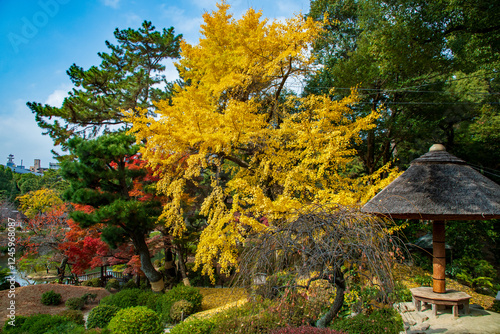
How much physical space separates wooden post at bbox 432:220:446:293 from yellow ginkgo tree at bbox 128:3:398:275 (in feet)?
4.75

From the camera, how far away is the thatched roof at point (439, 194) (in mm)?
5605

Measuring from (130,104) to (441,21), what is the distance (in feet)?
38.7

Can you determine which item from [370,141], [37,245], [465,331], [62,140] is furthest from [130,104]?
[465,331]

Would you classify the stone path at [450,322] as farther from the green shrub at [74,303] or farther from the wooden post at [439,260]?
the green shrub at [74,303]

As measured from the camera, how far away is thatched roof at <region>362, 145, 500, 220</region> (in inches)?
221

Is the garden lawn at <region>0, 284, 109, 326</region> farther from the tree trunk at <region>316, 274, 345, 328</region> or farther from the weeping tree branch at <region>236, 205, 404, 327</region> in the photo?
the tree trunk at <region>316, 274, 345, 328</region>

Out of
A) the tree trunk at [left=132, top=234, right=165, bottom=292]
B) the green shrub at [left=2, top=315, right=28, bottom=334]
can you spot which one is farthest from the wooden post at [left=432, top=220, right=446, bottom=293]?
the green shrub at [left=2, top=315, right=28, bottom=334]

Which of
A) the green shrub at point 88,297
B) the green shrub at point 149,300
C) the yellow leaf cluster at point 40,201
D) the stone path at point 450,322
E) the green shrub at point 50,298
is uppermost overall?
the yellow leaf cluster at point 40,201

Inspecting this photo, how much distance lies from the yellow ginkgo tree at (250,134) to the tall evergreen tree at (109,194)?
1.35 metres

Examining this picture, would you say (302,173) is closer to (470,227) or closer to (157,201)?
(157,201)

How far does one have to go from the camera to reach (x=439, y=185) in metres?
6.07

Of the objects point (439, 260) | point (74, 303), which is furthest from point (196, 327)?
point (74, 303)

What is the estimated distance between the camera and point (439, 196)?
19.3 feet

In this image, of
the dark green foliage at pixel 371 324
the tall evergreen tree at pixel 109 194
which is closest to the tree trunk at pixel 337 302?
the dark green foliage at pixel 371 324
